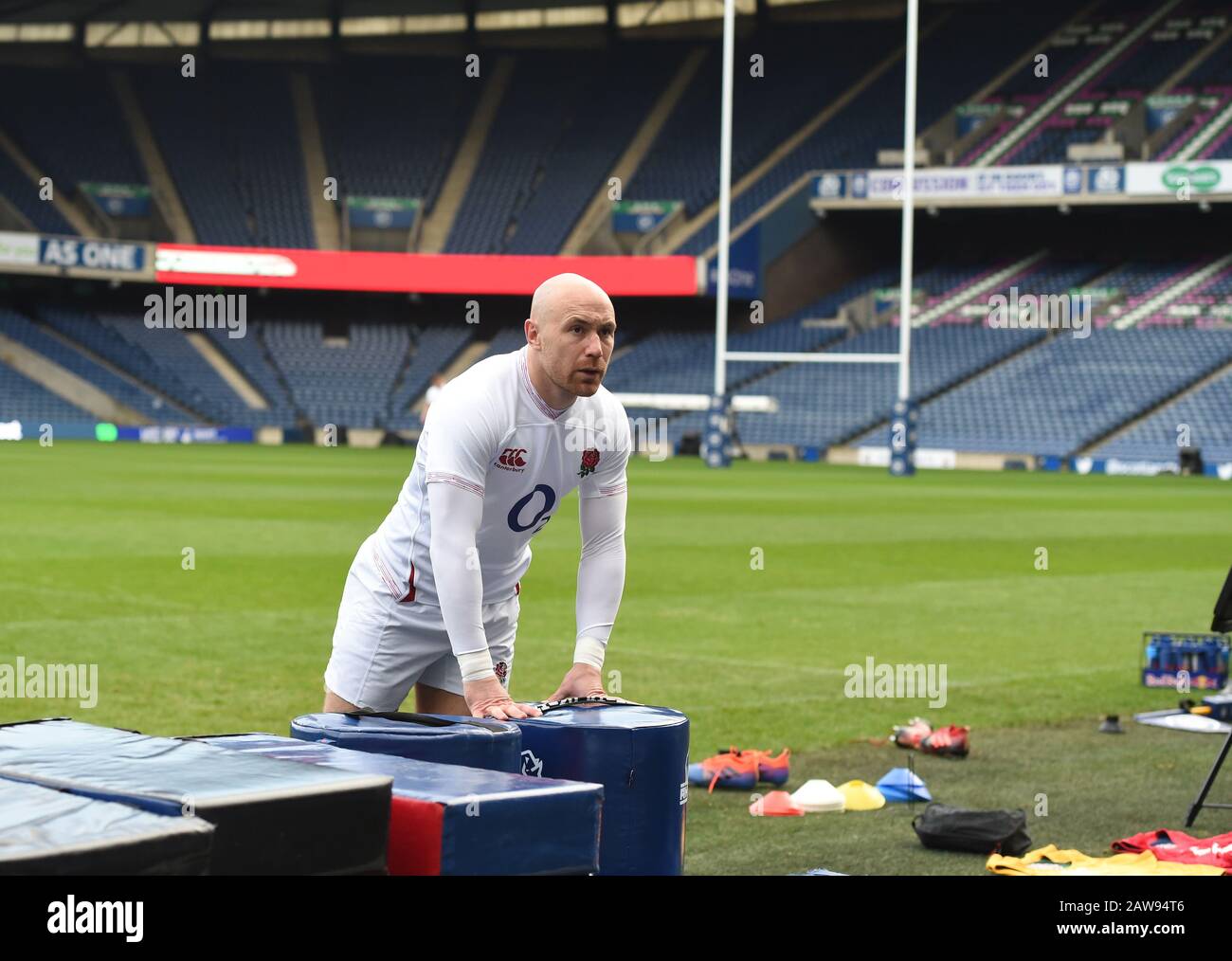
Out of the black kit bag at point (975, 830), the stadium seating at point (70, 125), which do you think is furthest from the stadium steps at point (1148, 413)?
the black kit bag at point (975, 830)

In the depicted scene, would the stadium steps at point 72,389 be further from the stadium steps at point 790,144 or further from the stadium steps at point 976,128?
the stadium steps at point 976,128

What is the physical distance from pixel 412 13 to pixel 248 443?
18723 millimetres

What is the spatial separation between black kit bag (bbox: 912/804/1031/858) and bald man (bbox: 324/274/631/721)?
191 cm

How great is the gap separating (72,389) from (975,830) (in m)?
52.2

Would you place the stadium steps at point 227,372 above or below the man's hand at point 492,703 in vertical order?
above

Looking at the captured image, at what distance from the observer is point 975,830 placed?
250 inches

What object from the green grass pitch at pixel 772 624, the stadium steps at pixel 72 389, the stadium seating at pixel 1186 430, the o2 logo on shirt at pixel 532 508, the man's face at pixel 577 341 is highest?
the stadium steps at pixel 72 389

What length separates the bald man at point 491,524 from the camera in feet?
15.6

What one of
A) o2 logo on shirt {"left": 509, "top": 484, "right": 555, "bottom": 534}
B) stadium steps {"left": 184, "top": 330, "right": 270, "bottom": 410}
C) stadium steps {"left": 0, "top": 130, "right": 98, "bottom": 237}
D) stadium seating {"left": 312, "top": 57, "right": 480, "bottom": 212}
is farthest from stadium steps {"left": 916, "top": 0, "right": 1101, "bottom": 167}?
o2 logo on shirt {"left": 509, "top": 484, "right": 555, "bottom": 534}

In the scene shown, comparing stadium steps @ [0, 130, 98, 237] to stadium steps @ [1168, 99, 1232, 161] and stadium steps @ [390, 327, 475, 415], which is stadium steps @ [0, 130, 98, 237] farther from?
stadium steps @ [1168, 99, 1232, 161]

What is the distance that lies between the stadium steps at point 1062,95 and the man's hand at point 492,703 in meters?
49.0

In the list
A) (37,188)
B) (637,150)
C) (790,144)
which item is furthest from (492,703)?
(37,188)

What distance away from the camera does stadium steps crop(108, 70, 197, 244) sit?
5953cm

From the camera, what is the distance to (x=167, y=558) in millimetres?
16641
